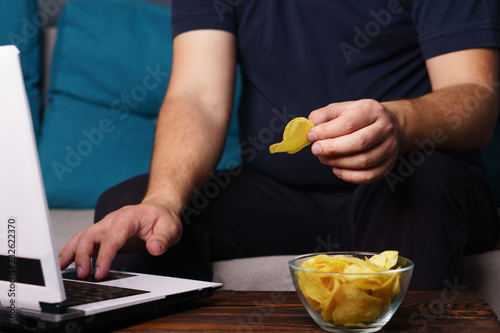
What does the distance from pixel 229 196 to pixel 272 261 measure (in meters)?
0.16

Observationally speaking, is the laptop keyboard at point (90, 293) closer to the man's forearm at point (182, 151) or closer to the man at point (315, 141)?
the man at point (315, 141)

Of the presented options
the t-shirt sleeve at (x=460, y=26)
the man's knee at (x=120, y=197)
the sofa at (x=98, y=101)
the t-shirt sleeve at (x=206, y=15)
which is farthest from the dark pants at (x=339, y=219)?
the sofa at (x=98, y=101)

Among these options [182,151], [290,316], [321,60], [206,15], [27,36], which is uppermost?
[27,36]

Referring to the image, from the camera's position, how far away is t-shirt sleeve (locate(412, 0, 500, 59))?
105 cm

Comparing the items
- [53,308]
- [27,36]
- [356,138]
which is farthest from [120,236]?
[27,36]

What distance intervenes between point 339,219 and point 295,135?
49 centimetres

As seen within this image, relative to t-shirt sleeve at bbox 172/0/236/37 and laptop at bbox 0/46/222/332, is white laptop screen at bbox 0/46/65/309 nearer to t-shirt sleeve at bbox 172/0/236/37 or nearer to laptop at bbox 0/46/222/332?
laptop at bbox 0/46/222/332

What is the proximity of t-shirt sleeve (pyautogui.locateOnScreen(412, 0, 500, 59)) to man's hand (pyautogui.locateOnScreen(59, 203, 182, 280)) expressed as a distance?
2.04ft

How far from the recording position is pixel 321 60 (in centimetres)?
120

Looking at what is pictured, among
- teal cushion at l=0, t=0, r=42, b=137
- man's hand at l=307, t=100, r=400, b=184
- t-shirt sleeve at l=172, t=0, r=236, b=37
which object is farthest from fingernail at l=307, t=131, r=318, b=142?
teal cushion at l=0, t=0, r=42, b=137

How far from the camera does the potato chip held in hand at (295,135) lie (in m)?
0.65

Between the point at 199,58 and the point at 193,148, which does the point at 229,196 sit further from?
the point at 199,58

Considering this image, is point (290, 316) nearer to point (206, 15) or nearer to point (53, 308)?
point (53, 308)

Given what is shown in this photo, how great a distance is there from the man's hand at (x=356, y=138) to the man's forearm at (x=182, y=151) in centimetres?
35
